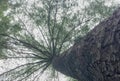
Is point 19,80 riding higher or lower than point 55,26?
lower

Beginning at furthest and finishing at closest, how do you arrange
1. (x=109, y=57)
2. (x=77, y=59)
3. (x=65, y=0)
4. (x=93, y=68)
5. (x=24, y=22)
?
(x=24, y=22) → (x=65, y=0) → (x=77, y=59) → (x=93, y=68) → (x=109, y=57)

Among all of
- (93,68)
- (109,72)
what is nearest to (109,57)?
(109,72)

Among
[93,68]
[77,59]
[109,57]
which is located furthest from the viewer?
[77,59]

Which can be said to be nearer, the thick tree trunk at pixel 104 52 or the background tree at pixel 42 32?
the thick tree trunk at pixel 104 52

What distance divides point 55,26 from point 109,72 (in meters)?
6.93

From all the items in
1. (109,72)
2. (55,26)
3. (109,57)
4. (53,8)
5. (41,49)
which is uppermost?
(53,8)

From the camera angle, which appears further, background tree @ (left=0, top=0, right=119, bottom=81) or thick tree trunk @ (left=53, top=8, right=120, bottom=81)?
background tree @ (left=0, top=0, right=119, bottom=81)

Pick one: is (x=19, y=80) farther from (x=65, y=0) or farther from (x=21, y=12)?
(x=65, y=0)

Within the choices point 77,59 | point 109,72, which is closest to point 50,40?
point 77,59

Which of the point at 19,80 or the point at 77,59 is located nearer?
the point at 77,59

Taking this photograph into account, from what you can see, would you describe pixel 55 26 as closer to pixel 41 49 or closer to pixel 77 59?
pixel 41 49

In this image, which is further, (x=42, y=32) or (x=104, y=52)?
(x=42, y=32)

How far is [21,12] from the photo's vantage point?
9828 millimetres

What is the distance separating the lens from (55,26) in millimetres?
9875
